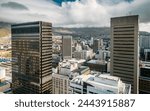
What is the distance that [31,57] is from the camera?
583 cm

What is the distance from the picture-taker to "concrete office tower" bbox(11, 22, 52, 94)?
520 centimetres

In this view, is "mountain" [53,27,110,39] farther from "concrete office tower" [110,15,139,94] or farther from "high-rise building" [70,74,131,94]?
"concrete office tower" [110,15,139,94]

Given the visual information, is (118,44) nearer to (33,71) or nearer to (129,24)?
(129,24)

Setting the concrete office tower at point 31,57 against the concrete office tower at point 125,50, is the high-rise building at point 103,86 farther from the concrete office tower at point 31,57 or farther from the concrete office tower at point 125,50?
the concrete office tower at point 31,57

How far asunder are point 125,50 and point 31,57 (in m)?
3.35

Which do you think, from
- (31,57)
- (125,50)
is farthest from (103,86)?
(31,57)

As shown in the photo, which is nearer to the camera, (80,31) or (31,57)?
(80,31)

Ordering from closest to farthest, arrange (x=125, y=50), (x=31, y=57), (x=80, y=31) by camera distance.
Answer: (x=80, y=31), (x=125, y=50), (x=31, y=57)

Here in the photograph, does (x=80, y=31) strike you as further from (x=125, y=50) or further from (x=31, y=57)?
(x=31, y=57)

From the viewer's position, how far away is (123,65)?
4.54 m

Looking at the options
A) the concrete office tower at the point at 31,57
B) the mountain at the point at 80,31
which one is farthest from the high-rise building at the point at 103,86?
the concrete office tower at the point at 31,57

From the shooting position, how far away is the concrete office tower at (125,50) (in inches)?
173

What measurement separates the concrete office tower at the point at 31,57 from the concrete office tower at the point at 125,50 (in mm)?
2023

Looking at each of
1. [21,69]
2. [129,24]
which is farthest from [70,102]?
[21,69]
